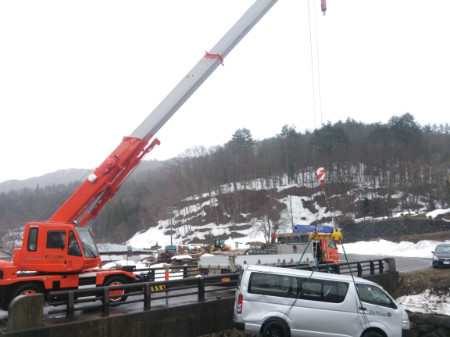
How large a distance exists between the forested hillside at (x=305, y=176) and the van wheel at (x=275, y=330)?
185 ft

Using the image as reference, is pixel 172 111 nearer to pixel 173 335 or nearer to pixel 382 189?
pixel 173 335

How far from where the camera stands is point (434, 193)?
207ft

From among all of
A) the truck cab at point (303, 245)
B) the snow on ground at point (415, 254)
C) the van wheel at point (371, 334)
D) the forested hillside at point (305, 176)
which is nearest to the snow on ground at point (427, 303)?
the snow on ground at point (415, 254)

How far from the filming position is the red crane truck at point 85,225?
9820 millimetres

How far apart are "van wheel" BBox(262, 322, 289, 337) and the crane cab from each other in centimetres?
548

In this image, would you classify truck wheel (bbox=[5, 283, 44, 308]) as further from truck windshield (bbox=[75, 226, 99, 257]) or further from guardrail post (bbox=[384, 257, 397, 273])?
guardrail post (bbox=[384, 257, 397, 273])

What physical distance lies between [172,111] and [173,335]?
7.05 metres

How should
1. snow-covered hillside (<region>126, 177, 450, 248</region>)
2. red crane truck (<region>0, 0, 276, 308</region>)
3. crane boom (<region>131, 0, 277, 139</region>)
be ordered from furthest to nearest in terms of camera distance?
snow-covered hillside (<region>126, 177, 450, 248</region>) → crane boom (<region>131, 0, 277, 139</region>) → red crane truck (<region>0, 0, 276, 308</region>)

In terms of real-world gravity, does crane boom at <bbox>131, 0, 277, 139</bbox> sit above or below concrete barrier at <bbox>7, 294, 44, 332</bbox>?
above

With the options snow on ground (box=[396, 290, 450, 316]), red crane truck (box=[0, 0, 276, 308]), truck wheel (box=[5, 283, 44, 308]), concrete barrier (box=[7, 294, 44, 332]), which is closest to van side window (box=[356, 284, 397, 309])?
snow on ground (box=[396, 290, 450, 316])

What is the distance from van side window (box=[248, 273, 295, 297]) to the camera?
28.4 feet

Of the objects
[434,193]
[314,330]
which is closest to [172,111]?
[314,330]

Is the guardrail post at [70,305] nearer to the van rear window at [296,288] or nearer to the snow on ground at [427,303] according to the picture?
the van rear window at [296,288]

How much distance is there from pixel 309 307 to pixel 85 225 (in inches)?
282
